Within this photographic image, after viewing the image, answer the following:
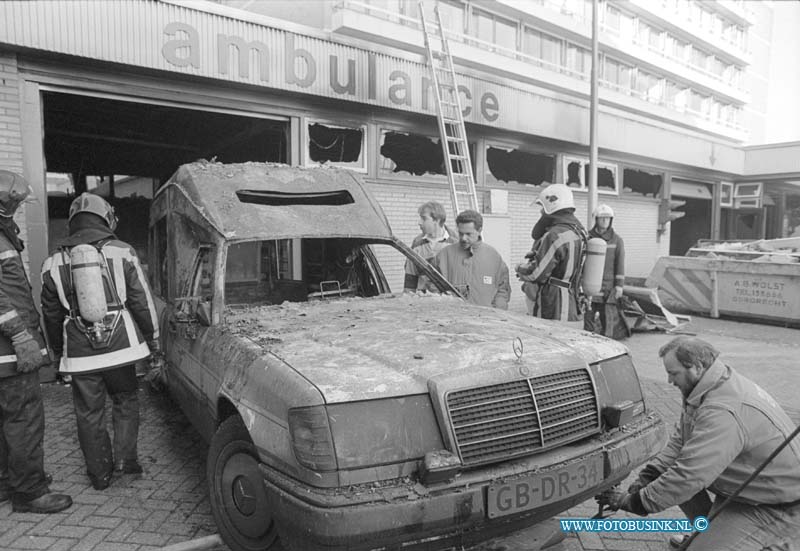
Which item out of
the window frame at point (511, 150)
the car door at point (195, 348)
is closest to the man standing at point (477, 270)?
the car door at point (195, 348)

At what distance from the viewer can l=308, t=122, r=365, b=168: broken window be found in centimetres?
788

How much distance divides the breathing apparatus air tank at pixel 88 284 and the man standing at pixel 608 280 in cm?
542

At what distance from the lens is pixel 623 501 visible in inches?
97.3

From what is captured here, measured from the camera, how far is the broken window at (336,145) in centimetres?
788

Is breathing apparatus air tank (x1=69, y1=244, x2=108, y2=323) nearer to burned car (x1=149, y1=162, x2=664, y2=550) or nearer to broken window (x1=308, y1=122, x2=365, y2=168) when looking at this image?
burned car (x1=149, y1=162, x2=664, y2=550)

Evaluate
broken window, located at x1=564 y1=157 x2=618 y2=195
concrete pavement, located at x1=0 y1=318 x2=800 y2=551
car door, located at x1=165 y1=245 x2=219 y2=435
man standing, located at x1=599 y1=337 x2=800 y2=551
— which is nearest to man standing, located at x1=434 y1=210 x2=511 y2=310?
concrete pavement, located at x1=0 y1=318 x2=800 y2=551

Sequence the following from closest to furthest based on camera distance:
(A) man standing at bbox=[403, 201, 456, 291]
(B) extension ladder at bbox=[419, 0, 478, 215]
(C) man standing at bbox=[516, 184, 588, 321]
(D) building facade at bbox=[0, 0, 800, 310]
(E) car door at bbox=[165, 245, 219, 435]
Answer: (E) car door at bbox=[165, 245, 219, 435]
(C) man standing at bbox=[516, 184, 588, 321]
(A) man standing at bbox=[403, 201, 456, 291]
(D) building facade at bbox=[0, 0, 800, 310]
(B) extension ladder at bbox=[419, 0, 478, 215]

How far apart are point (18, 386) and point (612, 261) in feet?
20.9

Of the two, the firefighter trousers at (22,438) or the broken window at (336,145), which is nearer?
the firefighter trousers at (22,438)

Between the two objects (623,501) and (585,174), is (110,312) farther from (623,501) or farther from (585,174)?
(585,174)

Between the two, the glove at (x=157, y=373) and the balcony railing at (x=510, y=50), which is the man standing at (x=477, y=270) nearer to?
the glove at (x=157, y=373)

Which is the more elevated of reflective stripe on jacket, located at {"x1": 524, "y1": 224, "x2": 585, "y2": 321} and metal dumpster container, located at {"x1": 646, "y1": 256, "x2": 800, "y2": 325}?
reflective stripe on jacket, located at {"x1": 524, "y1": 224, "x2": 585, "y2": 321}

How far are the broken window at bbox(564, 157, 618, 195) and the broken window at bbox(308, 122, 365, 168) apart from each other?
512 centimetres

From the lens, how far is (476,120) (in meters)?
9.02
